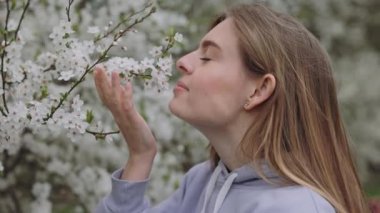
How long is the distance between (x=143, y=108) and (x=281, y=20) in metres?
2.30

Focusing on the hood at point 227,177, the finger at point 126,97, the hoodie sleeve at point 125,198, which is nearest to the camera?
the hood at point 227,177

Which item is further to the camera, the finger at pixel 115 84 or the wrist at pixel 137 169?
the wrist at pixel 137 169

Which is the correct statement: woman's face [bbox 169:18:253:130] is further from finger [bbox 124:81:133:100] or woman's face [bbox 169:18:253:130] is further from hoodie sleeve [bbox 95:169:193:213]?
hoodie sleeve [bbox 95:169:193:213]

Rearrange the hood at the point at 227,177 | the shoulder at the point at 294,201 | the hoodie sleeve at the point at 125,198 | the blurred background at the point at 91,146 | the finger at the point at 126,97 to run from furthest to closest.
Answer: the blurred background at the point at 91,146
the hoodie sleeve at the point at 125,198
the finger at the point at 126,97
the hood at the point at 227,177
the shoulder at the point at 294,201

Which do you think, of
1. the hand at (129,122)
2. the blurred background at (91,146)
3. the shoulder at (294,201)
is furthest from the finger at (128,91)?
the blurred background at (91,146)

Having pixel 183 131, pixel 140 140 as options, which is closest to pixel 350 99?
pixel 183 131

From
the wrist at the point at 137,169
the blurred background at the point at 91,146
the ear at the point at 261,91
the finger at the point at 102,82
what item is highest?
the finger at the point at 102,82

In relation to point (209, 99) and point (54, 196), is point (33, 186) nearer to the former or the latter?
point (54, 196)

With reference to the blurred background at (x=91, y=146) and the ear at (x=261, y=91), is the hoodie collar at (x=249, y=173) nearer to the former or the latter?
the ear at (x=261, y=91)

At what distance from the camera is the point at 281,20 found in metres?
2.09

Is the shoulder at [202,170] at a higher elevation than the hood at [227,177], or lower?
lower

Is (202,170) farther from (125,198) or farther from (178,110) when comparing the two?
(178,110)

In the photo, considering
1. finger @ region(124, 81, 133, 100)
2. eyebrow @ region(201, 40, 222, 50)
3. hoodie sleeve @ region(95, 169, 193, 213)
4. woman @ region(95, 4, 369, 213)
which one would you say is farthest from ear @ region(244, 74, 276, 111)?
hoodie sleeve @ region(95, 169, 193, 213)

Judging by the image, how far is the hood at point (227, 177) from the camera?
1992 mm
